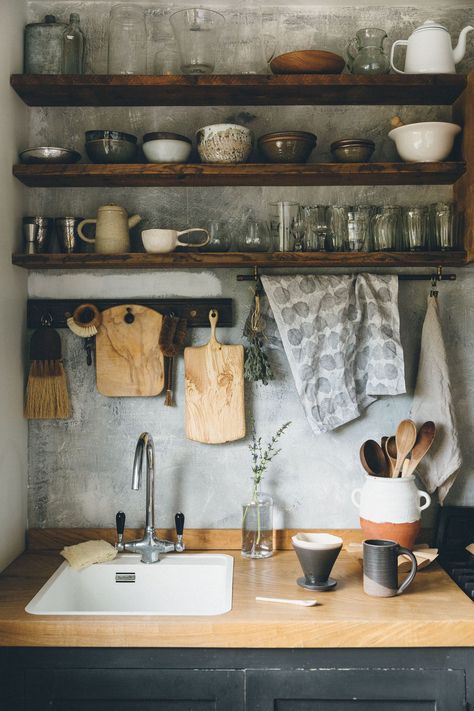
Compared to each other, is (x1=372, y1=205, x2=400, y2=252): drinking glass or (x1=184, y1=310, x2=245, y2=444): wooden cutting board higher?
(x1=372, y1=205, x2=400, y2=252): drinking glass

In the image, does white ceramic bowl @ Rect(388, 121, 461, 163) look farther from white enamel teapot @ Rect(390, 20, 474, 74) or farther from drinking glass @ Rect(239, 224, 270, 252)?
drinking glass @ Rect(239, 224, 270, 252)

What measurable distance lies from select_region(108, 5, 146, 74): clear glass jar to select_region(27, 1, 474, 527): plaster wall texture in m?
0.14

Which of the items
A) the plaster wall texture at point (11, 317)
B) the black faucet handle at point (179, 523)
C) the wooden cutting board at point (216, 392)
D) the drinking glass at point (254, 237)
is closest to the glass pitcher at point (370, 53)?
the drinking glass at point (254, 237)

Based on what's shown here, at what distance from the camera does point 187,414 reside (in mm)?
2363

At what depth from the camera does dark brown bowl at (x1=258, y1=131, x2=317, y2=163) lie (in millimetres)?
2209

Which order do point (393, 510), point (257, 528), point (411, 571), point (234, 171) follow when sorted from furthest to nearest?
1. point (257, 528)
2. point (234, 171)
3. point (393, 510)
4. point (411, 571)

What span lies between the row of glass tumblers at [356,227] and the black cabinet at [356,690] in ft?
3.93

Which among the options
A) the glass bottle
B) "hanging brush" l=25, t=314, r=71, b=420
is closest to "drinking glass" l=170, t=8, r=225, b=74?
the glass bottle

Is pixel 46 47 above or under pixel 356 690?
above

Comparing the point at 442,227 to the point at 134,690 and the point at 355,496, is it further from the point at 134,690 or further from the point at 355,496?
the point at 134,690

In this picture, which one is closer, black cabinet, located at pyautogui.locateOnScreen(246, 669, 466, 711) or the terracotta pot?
black cabinet, located at pyautogui.locateOnScreen(246, 669, 466, 711)

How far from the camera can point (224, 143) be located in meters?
2.21

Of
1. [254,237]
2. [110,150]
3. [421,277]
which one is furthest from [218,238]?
[421,277]

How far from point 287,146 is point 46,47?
Answer: 83 cm
